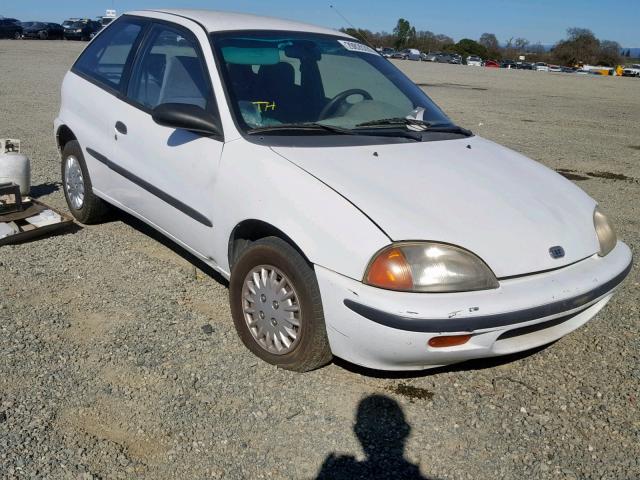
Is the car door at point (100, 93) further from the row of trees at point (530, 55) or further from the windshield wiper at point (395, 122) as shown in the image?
the row of trees at point (530, 55)

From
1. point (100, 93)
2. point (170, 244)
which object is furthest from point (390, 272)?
point (100, 93)

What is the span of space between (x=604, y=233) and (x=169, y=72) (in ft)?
8.75

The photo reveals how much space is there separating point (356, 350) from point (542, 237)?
38.8 inches

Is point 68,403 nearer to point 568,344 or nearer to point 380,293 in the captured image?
point 380,293

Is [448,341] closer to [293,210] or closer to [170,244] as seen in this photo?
[293,210]

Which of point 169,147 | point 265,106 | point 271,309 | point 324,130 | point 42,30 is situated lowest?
point 271,309

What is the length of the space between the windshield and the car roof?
84 millimetres

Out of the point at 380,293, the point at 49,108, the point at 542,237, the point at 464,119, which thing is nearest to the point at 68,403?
the point at 380,293

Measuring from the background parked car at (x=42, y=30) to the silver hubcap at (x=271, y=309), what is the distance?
48.2m

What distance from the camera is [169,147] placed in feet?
12.5

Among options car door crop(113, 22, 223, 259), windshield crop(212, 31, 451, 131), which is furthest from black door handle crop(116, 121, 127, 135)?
windshield crop(212, 31, 451, 131)

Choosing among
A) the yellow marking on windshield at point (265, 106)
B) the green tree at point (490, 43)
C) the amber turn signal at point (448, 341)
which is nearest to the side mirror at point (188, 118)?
the yellow marking on windshield at point (265, 106)

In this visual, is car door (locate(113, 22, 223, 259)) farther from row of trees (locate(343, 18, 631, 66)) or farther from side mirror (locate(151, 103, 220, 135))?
row of trees (locate(343, 18, 631, 66))

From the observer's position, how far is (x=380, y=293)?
8.91 feet
